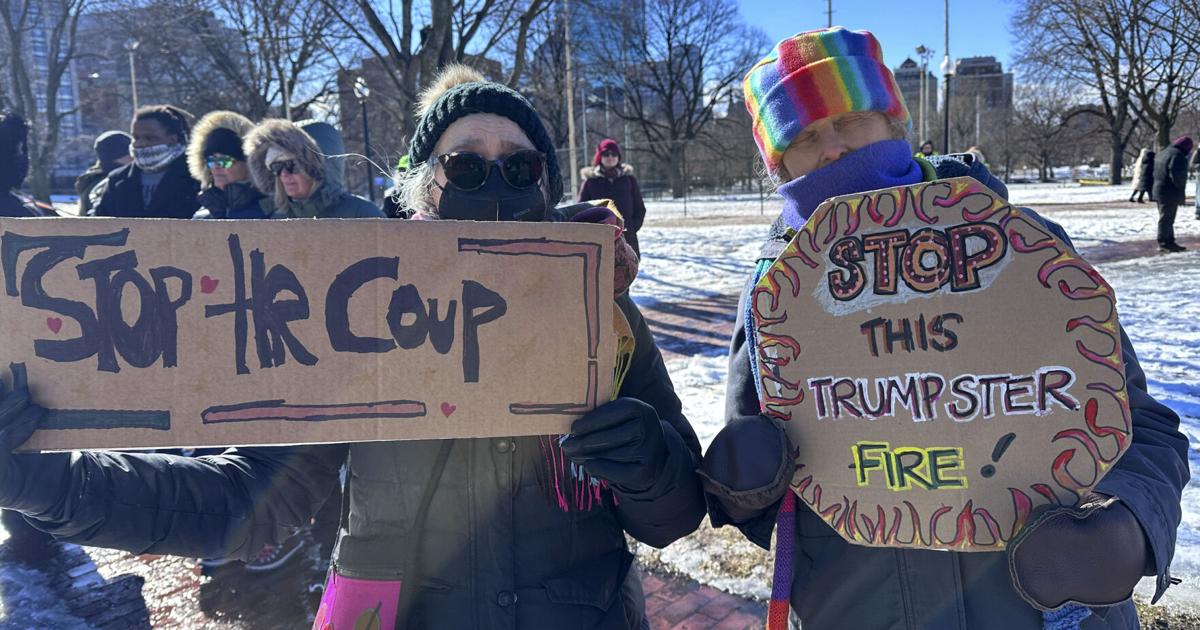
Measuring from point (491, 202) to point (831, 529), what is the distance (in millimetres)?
941

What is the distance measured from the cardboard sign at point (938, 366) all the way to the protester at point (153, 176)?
4514 mm

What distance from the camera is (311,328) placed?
4.07 feet

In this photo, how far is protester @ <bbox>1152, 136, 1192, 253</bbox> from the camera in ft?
33.8

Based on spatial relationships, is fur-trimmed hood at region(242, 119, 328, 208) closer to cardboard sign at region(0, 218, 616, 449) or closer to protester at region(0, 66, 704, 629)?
protester at region(0, 66, 704, 629)

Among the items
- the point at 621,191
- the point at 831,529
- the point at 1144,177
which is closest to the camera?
the point at 831,529

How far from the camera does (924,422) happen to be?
1169 millimetres

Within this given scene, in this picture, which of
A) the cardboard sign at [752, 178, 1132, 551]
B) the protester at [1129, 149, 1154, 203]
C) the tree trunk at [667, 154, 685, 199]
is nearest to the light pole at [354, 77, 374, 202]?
the cardboard sign at [752, 178, 1132, 551]

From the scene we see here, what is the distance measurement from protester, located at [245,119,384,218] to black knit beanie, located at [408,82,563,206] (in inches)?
89.3

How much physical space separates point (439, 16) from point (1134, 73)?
105 feet

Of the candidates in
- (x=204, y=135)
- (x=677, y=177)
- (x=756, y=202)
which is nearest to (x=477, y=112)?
(x=204, y=135)

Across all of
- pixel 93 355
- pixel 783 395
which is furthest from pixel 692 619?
pixel 93 355

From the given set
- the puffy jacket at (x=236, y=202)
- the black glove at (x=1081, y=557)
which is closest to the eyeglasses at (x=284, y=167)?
the puffy jacket at (x=236, y=202)

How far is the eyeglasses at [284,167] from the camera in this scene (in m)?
3.63

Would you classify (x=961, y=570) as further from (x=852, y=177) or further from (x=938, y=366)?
(x=852, y=177)
